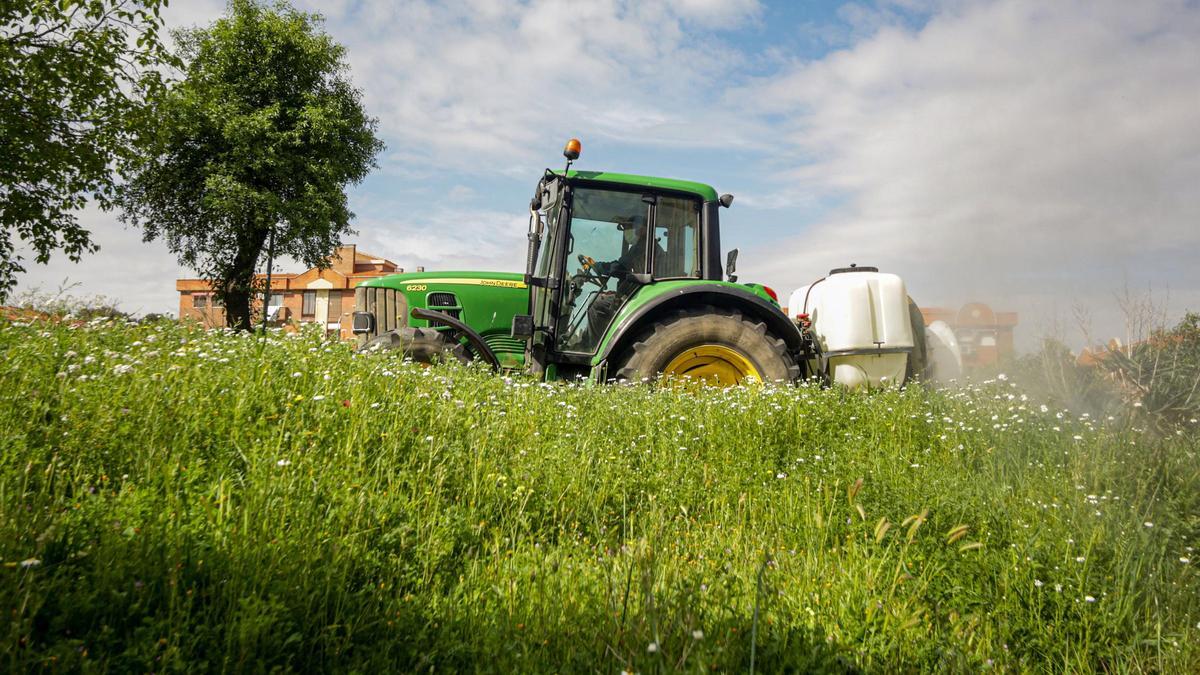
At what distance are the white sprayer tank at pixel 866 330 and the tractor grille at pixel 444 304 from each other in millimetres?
3870

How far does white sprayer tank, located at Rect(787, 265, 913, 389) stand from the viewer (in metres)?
6.73

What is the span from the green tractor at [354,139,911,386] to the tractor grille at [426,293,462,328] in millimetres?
15

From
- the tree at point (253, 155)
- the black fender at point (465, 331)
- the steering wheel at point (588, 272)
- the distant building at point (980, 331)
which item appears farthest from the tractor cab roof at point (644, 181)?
the tree at point (253, 155)

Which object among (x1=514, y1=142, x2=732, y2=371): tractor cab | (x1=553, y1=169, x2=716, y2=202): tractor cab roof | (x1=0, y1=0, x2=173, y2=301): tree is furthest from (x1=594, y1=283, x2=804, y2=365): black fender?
(x1=0, y1=0, x2=173, y2=301): tree

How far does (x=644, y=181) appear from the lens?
263 inches

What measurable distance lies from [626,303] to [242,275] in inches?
763

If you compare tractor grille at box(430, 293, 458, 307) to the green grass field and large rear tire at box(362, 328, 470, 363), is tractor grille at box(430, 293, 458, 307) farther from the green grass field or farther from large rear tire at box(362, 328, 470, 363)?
the green grass field

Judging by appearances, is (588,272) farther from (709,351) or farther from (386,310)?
(386,310)

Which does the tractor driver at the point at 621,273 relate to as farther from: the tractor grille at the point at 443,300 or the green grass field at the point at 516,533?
the green grass field at the point at 516,533

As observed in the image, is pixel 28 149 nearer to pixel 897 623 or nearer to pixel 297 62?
pixel 297 62

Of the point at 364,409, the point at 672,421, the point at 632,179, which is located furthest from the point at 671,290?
the point at 364,409

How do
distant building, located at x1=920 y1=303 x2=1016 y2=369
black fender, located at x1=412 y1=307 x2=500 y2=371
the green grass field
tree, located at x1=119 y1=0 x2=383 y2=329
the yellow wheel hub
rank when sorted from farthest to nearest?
tree, located at x1=119 y1=0 x2=383 y2=329
distant building, located at x1=920 y1=303 x2=1016 y2=369
black fender, located at x1=412 y1=307 x2=500 y2=371
the yellow wheel hub
the green grass field

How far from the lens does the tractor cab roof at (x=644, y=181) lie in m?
6.49

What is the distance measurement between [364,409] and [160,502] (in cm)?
112
